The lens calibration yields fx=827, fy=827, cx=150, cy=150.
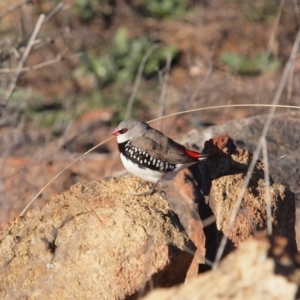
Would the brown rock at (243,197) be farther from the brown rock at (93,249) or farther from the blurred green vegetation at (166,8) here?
the blurred green vegetation at (166,8)

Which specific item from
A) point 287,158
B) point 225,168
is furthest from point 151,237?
point 287,158

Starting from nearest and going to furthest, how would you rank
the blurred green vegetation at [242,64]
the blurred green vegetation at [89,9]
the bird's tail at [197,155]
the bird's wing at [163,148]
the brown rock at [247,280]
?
1. the brown rock at [247,280]
2. the bird's tail at [197,155]
3. the bird's wing at [163,148]
4. the blurred green vegetation at [242,64]
5. the blurred green vegetation at [89,9]

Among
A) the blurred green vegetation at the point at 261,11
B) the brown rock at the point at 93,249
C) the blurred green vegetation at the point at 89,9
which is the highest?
the brown rock at the point at 93,249

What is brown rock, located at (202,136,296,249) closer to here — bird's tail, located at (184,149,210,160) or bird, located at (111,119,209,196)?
bird's tail, located at (184,149,210,160)

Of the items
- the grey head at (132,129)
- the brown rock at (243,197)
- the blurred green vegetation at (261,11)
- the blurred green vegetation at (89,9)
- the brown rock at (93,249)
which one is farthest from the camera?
the blurred green vegetation at (89,9)

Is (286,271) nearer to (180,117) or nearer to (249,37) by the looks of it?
(180,117)

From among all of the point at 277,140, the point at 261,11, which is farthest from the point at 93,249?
the point at 261,11

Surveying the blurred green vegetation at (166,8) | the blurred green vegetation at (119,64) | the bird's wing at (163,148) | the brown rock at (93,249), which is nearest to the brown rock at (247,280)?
the brown rock at (93,249)

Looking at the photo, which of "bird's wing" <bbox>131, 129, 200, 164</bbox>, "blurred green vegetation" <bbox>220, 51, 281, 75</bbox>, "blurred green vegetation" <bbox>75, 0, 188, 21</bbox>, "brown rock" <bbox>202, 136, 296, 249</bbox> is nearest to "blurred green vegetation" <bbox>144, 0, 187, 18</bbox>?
"blurred green vegetation" <bbox>75, 0, 188, 21</bbox>
